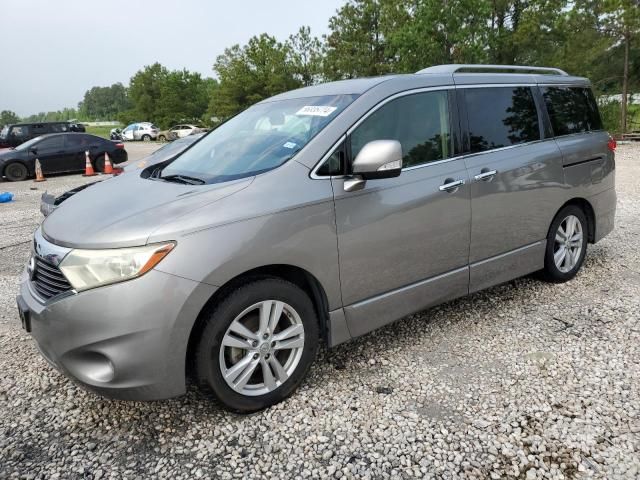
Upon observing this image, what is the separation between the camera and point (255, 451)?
8.13 ft

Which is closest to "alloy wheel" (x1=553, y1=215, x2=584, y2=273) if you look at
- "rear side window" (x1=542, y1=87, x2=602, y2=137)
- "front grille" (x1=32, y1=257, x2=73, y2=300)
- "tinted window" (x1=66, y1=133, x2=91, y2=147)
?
"rear side window" (x1=542, y1=87, x2=602, y2=137)

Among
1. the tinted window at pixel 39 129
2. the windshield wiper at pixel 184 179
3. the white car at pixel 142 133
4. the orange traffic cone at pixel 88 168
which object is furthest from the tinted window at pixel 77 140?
the white car at pixel 142 133

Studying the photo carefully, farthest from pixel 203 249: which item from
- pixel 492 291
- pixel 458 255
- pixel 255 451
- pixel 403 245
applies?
pixel 492 291

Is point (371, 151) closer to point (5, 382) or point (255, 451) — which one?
point (255, 451)

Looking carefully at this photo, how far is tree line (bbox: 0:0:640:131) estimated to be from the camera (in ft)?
73.2

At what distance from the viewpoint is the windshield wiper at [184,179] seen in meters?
2.92

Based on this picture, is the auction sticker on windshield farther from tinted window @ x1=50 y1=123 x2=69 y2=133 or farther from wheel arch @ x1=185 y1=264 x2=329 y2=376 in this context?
tinted window @ x1=50 y1=123 x2=69 y2=133

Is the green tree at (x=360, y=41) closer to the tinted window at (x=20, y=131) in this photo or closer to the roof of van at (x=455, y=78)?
the tinted window at (x=20, y=131)

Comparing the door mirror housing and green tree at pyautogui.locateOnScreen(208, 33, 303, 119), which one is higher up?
green tree at pyautogui.locateOnScreen(208, 33, 303, 119)

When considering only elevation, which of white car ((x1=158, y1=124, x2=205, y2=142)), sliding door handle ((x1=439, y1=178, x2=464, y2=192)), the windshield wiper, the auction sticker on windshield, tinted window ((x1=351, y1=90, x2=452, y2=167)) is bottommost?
sliding door handle ((x1=439, y1=178, x2=464, y2=192))

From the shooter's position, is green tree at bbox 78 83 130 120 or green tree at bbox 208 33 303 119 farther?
green tree at bbox 78 83 130 120

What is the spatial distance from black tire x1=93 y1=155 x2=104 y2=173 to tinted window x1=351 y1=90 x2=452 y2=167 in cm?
1517

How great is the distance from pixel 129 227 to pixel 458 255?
7.06ft

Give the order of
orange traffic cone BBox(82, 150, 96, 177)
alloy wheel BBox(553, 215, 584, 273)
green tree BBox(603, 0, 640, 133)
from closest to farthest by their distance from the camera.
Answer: alloy wheel BBox(553, 215, 584, 273), orange traffic cone BBox(82, 150, 96, 177), green tree BBox(603, 0, 640, 133)
